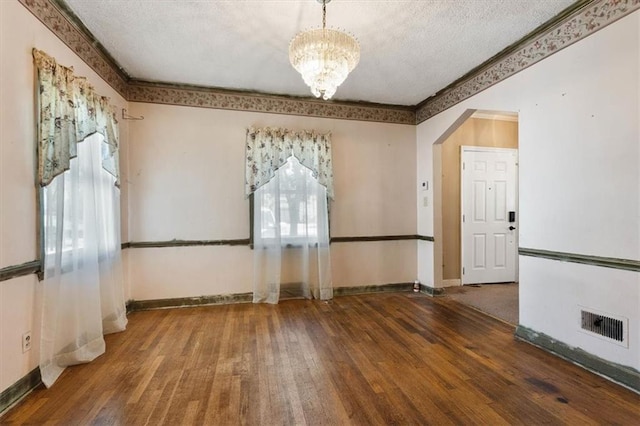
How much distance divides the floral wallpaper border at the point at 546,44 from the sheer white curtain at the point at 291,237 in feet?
6.86

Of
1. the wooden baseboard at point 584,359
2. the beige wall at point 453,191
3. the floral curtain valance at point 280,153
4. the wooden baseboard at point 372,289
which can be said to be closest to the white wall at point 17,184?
the floral curtain valance at point 280,153

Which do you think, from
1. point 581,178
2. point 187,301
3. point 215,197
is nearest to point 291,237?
point 215,197

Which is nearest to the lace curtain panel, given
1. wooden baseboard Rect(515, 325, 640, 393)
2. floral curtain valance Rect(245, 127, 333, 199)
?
floral curtain valance Rect(245, 127, 333, 199)

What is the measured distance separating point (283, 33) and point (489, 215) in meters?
4.11

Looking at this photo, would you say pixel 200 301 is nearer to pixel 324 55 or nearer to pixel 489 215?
pixel 324 55

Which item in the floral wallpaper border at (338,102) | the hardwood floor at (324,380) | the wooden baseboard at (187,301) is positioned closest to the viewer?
the hardwood floor at (324,380)

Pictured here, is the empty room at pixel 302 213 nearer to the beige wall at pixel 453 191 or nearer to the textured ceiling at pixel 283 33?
the textured ceiling at pixel 283 33

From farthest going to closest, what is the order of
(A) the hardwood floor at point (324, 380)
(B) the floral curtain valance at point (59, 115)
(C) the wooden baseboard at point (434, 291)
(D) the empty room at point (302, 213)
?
(C) the wooden baseboard at point (434, 291), (B) the floral curtain valance at point (59, 115), (D) the empty room at point (302, 213), (A) the hardwood floor at point (324, 380)

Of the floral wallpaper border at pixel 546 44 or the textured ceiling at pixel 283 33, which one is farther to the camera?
Answer: the textured ceiling at pixel 283 33

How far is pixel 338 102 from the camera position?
425cm

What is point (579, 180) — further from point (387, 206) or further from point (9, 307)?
point (9, 307)

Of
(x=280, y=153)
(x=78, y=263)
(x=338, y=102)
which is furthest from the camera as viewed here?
(x=338, y=102)

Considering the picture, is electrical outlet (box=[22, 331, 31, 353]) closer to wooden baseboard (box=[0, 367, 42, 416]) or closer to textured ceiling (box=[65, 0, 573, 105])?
wooden baseboard (box=[0, 367, 42, 416])

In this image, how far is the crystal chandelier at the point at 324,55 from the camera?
79.5 inches
